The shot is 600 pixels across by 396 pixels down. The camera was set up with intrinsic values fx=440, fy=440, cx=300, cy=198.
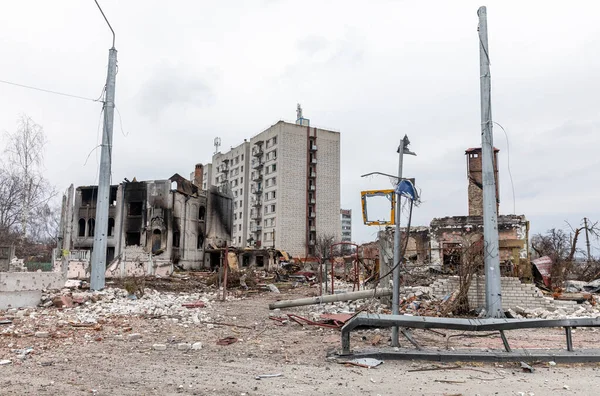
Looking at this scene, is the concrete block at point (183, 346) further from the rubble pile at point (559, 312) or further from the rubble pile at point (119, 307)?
the rubble pile at point (559, 312)

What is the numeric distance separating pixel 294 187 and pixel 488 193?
57375 mm

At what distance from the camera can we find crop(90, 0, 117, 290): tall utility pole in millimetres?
15242

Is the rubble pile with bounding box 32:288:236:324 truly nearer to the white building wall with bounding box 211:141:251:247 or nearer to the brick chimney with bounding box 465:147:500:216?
the brick chimney with bounding box 465:147:500:216

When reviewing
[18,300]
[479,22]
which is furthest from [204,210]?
[479,22]

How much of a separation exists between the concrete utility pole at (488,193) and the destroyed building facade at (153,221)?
3301 centimetres

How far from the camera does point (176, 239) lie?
1660 inches

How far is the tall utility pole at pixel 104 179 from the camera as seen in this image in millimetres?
15242

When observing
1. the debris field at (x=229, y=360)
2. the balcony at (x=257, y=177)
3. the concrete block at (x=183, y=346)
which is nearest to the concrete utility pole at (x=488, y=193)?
the debris field at (x=229, y=360)

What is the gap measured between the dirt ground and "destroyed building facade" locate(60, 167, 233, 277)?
32843 millimetres

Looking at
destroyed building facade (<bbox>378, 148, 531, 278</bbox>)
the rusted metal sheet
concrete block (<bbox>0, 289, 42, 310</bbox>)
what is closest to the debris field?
concrete block (<bbox>0, 289, 42, 310</bbox>)

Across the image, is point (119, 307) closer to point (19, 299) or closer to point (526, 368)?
point (19, 299)

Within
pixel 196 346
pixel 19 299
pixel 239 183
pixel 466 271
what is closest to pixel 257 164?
pixel 239 183

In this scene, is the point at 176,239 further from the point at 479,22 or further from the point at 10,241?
the point at 479,22

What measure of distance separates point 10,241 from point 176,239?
14407mm
